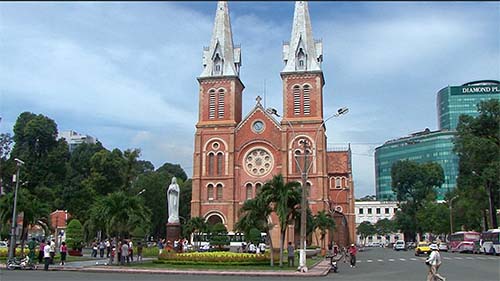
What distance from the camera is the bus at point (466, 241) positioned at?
181ft

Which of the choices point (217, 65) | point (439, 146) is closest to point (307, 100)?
point (217, 65)

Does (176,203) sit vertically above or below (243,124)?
below

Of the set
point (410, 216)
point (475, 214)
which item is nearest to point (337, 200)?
point (410, 216)

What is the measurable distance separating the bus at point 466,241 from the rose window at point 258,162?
22.9 m

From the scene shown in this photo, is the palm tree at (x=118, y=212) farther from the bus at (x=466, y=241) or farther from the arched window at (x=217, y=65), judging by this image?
the bus at (x=466, y=241)

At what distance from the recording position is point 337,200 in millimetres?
81188

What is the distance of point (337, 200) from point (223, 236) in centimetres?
3455

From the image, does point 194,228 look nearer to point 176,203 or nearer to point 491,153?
point 176,203

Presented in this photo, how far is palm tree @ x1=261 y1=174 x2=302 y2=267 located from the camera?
28.2 meters

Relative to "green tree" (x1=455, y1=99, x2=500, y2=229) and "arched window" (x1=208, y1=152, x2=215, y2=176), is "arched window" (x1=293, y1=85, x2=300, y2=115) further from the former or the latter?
"green tree" (x1=455, y1=99, x2=500, y2=229)

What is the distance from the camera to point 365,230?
12675 cm

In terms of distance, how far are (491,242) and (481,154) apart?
8.17 metres

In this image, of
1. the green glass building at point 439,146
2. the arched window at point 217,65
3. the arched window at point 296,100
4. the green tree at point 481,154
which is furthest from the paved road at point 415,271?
the green glass building at point 439,146

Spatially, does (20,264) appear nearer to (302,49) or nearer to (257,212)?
(257,212)
